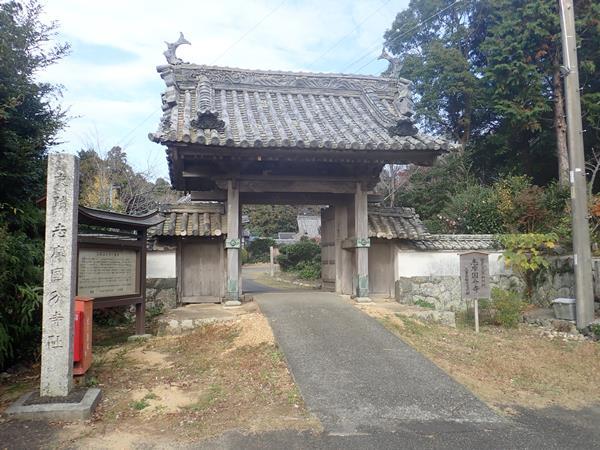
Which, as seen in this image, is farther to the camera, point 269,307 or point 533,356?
point 269,307

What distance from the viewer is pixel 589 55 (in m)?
18.6

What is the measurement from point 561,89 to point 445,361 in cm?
1664

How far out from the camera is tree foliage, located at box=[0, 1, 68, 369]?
20.4 ft

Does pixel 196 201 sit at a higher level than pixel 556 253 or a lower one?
higher

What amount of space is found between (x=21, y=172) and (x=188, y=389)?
476 centimetres

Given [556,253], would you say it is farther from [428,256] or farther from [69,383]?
[69,383]

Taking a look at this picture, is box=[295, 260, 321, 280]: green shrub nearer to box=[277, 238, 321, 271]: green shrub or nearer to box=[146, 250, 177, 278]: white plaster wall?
box=[277, 238, 321, 271]: green shrub

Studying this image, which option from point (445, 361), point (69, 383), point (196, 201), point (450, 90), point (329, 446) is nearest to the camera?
point (329, 446)


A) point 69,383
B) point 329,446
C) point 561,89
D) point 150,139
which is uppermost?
point 561,89

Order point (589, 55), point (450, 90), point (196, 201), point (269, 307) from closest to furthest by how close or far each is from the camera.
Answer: point (269, 307) → point (196, 201) → point (589, 55) → point (450, 90)

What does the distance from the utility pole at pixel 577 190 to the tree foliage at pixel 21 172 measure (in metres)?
9.69

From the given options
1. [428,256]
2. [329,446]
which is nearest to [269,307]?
[428,256]

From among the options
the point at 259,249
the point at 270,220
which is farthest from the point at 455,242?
the point at 270,220

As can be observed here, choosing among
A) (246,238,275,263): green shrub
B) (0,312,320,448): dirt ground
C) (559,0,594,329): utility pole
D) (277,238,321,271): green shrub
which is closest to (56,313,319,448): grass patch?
A: (0,312,320,448): dirt ground
